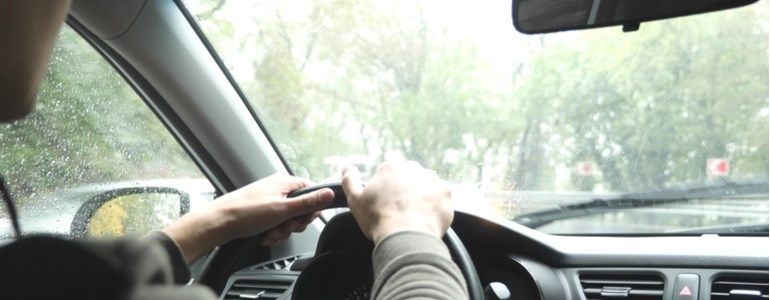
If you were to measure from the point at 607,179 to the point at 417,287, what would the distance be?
2158mm

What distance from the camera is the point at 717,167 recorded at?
10.3 ft

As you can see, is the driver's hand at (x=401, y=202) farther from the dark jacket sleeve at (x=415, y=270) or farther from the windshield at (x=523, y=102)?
the windshield at (x=523, y=102)

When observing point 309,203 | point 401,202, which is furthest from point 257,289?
point 401,202

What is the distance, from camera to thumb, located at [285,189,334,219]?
2.02 meters

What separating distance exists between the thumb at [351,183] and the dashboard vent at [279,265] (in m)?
0.97

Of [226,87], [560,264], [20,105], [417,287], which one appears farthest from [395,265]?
[226,87]

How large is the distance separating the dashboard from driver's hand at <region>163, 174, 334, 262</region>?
0.23m

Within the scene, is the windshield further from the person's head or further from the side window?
the person's head

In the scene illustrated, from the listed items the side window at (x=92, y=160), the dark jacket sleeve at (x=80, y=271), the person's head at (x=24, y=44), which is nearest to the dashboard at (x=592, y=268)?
the side window at (x=92, y=160)


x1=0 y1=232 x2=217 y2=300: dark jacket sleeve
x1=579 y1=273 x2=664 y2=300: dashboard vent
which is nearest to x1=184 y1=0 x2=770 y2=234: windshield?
x1=579 y1=273 x2=664 y2=300: dashboard vent

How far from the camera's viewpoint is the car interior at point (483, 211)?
7.32 ft

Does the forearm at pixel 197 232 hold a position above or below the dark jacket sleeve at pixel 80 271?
below

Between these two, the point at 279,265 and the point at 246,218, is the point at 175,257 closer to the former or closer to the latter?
the point at 246,218

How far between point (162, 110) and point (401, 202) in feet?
5.84
